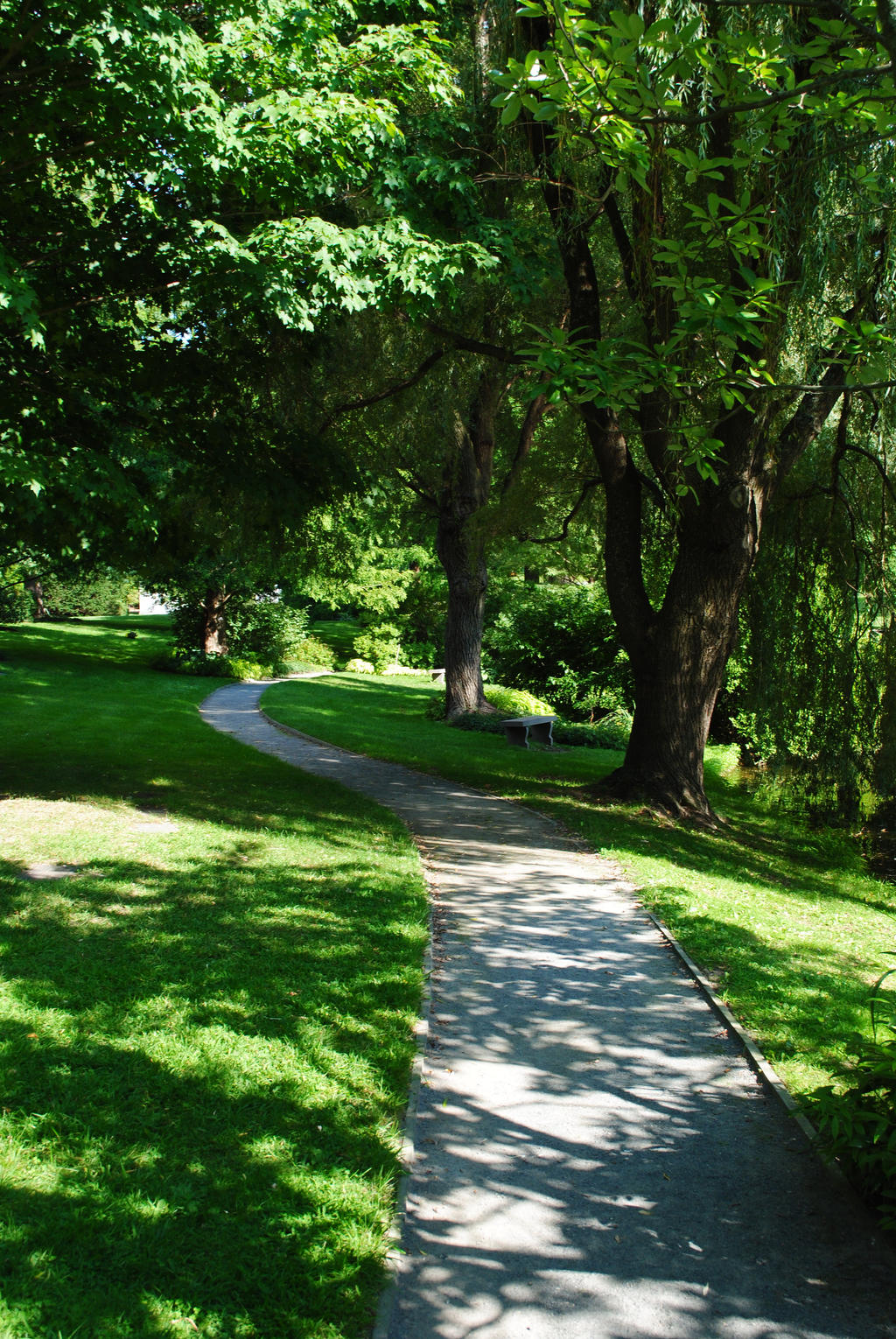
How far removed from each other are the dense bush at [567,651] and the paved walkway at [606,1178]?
17.3 metres

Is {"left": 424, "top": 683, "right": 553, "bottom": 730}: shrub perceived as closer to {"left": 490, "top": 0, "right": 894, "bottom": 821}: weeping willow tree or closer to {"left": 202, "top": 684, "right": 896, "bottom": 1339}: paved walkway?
{"left": 490, "top": 0, "right": 894, "bottom": 821}: weeping willow tree

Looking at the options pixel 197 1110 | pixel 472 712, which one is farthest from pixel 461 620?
pixel 197 1110

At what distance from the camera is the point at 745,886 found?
9.19m

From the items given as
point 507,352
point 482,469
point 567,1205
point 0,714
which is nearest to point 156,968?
point 567,1205

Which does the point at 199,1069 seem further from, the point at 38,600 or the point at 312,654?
the point at 38,600

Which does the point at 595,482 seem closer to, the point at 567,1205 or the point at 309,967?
the point at 309,967

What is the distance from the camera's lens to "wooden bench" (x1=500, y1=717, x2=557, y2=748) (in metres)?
18.4

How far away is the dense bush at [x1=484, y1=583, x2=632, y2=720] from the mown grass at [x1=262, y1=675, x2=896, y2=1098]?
4773 millimetres

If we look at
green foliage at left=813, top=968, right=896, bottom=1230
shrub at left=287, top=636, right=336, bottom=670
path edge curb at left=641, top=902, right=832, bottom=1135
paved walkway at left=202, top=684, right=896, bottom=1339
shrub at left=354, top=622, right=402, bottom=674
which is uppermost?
shrub at left=354, top=622, right=402, bottom=674

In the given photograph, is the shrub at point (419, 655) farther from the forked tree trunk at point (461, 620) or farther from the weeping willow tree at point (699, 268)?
the weeping willow tree at point (699, 268)

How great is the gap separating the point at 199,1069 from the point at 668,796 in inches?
333

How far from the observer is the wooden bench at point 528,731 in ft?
60.4

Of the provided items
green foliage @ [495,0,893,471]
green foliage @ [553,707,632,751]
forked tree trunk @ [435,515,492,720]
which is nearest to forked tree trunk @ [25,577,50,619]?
forked tree trunk @ [435,515,492,720]

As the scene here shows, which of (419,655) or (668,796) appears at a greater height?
(419,655)
